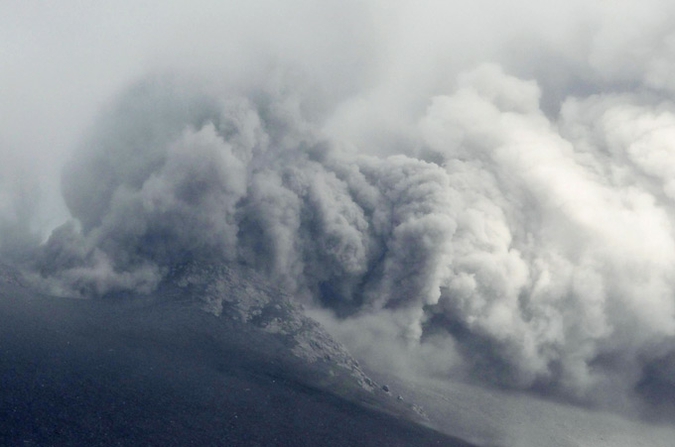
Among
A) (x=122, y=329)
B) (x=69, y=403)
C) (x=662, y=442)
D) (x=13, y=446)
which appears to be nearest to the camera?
(x=13, y=446)

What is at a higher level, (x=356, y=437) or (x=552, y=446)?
(x=552, y=446)

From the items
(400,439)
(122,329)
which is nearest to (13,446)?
(400,439)

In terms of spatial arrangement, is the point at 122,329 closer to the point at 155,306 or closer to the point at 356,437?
the point at 155,306

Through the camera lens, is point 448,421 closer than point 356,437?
No

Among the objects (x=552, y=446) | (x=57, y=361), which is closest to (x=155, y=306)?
(x=57, y=361)

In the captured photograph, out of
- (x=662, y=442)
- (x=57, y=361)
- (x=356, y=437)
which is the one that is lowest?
(x=57, y=361)

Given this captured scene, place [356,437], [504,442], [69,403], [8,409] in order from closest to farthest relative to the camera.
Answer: [8,409], [69,403], [356,437], [504,442]

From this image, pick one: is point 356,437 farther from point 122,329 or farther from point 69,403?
point 122,329
